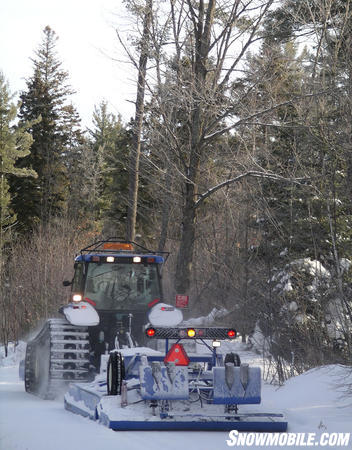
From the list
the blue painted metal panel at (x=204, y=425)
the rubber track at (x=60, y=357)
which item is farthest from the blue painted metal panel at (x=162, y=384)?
the rubber track at (x=60, y=357)

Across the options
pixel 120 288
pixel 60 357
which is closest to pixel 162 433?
pixel 60 357

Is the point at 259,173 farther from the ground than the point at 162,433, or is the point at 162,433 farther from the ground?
the point at 259,173

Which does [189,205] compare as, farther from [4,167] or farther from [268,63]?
[4,167]

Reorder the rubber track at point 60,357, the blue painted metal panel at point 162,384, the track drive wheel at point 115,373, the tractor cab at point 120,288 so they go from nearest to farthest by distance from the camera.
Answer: the blue painted metal panel at point 162,384 → the track drive wheel at point 115,373 → the rubber track at point 60,357 → the tractor cab at point 120,288

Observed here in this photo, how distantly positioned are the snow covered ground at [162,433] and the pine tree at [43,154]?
30.1m

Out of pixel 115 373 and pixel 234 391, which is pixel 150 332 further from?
pixel 234 391

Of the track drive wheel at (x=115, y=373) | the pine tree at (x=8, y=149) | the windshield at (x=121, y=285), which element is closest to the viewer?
the track drive wheel at (x=115, y=373)

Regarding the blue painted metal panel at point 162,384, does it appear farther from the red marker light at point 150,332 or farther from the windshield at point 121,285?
the windshield at point 121,285

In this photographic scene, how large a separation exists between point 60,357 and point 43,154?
3285 centimetres

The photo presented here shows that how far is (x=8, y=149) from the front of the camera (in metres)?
38.4

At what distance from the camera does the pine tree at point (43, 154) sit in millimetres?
41688

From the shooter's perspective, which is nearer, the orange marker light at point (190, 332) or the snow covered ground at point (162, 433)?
the snow covered ground at point (162, 433)

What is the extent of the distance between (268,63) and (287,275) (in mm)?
4839

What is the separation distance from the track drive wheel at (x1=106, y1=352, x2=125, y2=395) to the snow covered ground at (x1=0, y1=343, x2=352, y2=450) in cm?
50
